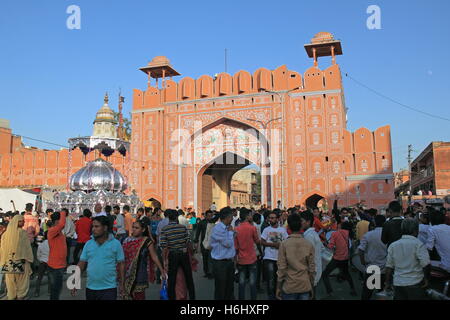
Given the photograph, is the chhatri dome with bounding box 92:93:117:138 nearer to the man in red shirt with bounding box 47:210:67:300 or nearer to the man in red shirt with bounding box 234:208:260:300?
the man in red shirt with bounding box 47:210:67:300

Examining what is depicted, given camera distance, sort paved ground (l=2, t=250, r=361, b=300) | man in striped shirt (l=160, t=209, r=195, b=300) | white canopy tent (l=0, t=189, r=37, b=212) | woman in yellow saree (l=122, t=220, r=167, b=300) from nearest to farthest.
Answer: woman in yellow saree (l=122, t=220, r=167, b=300) < man in striped shirt (l=160, t=209, r=195, b=300) < paved ground (l=2, t=250, r=361, b=300) < white canopy tent (l=0, t=189, r=37, b=212)

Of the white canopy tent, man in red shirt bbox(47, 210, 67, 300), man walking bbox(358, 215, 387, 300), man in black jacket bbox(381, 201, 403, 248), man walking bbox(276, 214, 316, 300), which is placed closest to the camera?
man walking bbox(276, 214, 316, 300)

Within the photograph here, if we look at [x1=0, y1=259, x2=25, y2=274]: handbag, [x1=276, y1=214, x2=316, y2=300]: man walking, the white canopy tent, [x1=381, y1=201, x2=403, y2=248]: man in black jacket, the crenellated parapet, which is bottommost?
[x1=0, y1=259, x2=25, y2=274]: handbag

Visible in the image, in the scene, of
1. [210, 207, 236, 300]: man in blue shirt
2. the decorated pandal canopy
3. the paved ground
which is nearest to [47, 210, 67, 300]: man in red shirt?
the paved ground

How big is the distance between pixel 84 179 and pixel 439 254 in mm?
15413

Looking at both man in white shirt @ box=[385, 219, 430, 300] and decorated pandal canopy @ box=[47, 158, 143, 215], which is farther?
decorated pandal canopy @ box=[47, 158, 143, 215]

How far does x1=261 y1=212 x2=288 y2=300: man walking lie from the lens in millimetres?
5629

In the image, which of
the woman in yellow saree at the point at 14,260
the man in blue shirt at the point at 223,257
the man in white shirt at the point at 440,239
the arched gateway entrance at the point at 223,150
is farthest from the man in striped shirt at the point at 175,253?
the arched gateway entrance at the point at 223,150

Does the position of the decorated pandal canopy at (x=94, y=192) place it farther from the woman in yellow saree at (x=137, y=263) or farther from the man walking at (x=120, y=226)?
the woman in yellow saree at (x=137, y=263)

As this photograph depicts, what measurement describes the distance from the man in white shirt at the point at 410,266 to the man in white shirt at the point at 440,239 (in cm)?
139

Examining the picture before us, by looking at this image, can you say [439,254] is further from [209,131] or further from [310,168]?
[209,131]

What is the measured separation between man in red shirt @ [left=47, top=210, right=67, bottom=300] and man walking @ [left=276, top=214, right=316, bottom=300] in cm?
323

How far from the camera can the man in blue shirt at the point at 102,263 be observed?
3863mm

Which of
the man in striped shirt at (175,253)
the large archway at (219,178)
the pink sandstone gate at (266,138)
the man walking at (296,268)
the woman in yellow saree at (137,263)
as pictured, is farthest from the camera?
the large archway at (219,178)
